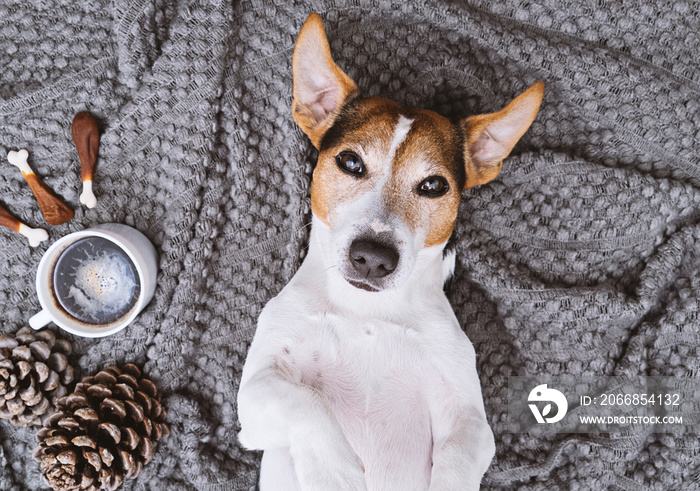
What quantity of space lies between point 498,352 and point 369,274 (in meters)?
0.87

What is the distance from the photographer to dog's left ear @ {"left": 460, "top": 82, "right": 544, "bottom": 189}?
1571 mm

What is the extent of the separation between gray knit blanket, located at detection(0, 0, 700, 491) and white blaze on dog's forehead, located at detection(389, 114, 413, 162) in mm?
420

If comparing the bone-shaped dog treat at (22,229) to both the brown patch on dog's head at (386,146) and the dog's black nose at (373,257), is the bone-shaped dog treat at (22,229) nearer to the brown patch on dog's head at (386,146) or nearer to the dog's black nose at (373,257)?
the brown patch on dog's head at (386,146)

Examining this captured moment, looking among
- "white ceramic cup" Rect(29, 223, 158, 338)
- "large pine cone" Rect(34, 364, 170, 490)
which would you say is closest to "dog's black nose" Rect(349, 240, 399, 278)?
"white ceramic cup" Rect(29, 223, 158, 338)

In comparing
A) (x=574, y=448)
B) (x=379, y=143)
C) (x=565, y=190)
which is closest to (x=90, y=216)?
(x=379, y=143)

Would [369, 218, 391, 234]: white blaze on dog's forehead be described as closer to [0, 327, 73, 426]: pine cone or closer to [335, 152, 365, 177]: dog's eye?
[335, 152, 365, 177]: dog's eye

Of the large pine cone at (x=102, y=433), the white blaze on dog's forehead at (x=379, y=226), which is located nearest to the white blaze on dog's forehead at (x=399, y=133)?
the white blaze on dog's forehead at (x=379, y=226)

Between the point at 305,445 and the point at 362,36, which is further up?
the point at 362,36

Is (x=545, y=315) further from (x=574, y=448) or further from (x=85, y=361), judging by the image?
(x=85, y=361)

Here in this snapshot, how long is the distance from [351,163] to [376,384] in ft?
2.15

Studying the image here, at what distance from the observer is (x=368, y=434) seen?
164cm

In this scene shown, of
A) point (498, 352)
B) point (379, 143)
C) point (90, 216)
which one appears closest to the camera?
point (379, 143)

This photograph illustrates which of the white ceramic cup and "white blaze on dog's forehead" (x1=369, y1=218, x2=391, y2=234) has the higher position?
"white blaze on dog's forehead" (x1=369, y1=218, x2=391, y2=234)

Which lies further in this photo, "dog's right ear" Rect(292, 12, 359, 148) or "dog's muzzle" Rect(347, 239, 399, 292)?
"dog's right ear" Rect(292, 12, 359, 148)
